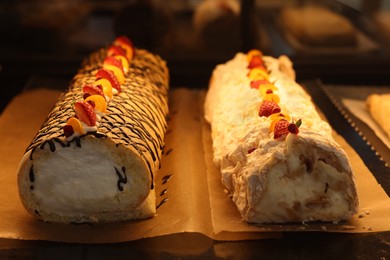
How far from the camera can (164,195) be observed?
2.93m

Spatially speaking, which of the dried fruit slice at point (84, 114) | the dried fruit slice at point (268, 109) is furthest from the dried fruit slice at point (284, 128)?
the dried fruit slice at point (84, 114)

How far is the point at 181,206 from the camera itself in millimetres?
2818

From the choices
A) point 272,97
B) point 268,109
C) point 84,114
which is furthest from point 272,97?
point 84,114

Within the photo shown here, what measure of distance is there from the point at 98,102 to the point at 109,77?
0.43 m

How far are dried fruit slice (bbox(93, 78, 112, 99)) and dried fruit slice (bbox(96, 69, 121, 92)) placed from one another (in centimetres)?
4

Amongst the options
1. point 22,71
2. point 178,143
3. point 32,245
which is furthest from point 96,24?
point 32,245

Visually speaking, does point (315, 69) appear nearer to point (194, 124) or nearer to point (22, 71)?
point (194, 124)

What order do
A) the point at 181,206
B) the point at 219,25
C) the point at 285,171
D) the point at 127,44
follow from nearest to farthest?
the point at 285,171
the point at 181,206
the point at 127,44
the point at 219,25

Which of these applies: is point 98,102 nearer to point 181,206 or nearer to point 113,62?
point 181,206

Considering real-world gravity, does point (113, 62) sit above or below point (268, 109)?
above

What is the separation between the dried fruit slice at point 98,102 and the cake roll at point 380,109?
63.3 inches

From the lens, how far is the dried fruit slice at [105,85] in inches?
123

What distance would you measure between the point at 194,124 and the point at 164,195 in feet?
2.95

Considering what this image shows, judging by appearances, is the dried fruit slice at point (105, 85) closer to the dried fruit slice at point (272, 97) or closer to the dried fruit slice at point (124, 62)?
the dried fruit slice at point (124, 62)
